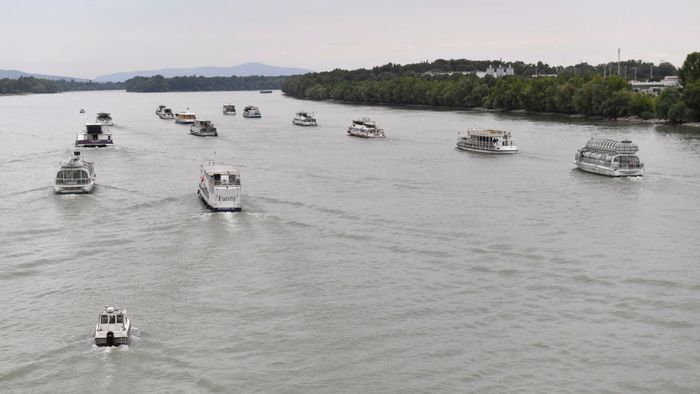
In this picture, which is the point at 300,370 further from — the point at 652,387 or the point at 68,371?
the point at 652,387

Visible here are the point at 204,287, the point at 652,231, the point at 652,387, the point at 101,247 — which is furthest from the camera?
the point at 652,231

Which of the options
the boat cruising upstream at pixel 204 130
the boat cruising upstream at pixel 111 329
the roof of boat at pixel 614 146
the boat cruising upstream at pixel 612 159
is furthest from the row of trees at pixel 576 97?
the boat cruising upstream at pixel 111 329

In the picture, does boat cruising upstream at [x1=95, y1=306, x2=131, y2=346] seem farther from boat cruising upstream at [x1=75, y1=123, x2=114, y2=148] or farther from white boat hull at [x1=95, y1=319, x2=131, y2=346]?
boat cruising upstream at [x1=75, y1=123, x2=114, y2=148]

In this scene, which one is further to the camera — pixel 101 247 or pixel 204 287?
pixel 101 247

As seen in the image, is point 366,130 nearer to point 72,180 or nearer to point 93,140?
point 93,140

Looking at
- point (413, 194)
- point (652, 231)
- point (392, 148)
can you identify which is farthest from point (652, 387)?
point (392, 148)

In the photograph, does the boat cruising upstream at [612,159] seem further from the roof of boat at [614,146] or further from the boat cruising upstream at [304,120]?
the boat cruising upstream at [304,120]

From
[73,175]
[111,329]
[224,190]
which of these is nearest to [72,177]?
[73,175]

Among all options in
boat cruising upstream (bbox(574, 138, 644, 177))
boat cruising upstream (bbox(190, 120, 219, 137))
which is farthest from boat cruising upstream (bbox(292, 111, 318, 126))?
boat cruising upstream (bbox(574, 138, 644, 177))
